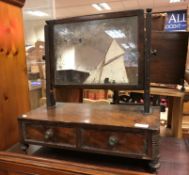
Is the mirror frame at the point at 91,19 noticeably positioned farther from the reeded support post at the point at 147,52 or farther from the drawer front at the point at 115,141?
the drawer front at the point at 115,141

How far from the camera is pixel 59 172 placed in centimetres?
78

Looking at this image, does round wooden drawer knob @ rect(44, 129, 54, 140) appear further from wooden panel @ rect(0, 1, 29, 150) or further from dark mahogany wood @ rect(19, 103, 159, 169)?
A: wooden panel @ rect(0, 1, 29, 150)

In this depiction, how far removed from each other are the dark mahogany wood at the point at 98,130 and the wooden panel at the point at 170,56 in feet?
1.17

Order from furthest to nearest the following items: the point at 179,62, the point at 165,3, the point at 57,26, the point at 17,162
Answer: the point at 165,3, the point at 179,62, the point at 57,26, the point at 17,162

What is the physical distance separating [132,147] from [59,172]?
0.91 feet

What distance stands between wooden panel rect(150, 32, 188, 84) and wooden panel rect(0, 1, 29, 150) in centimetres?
68

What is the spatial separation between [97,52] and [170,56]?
461mm

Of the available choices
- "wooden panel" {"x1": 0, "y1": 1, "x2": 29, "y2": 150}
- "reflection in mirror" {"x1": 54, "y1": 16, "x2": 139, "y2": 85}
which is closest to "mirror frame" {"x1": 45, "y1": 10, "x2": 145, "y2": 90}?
"reflection in mirror" {"x1": 54, "y1": 16, "x2": 139, "y2": 85}

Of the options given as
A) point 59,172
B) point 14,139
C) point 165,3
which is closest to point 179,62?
point 59,172

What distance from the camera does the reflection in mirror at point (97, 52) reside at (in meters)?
0.85

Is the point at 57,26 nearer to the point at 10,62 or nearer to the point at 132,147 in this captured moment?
the point at 10,62

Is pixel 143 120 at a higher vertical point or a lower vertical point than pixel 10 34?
lower

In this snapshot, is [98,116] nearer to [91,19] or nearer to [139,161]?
[139,161]

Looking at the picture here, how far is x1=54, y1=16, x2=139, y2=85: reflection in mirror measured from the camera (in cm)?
85
